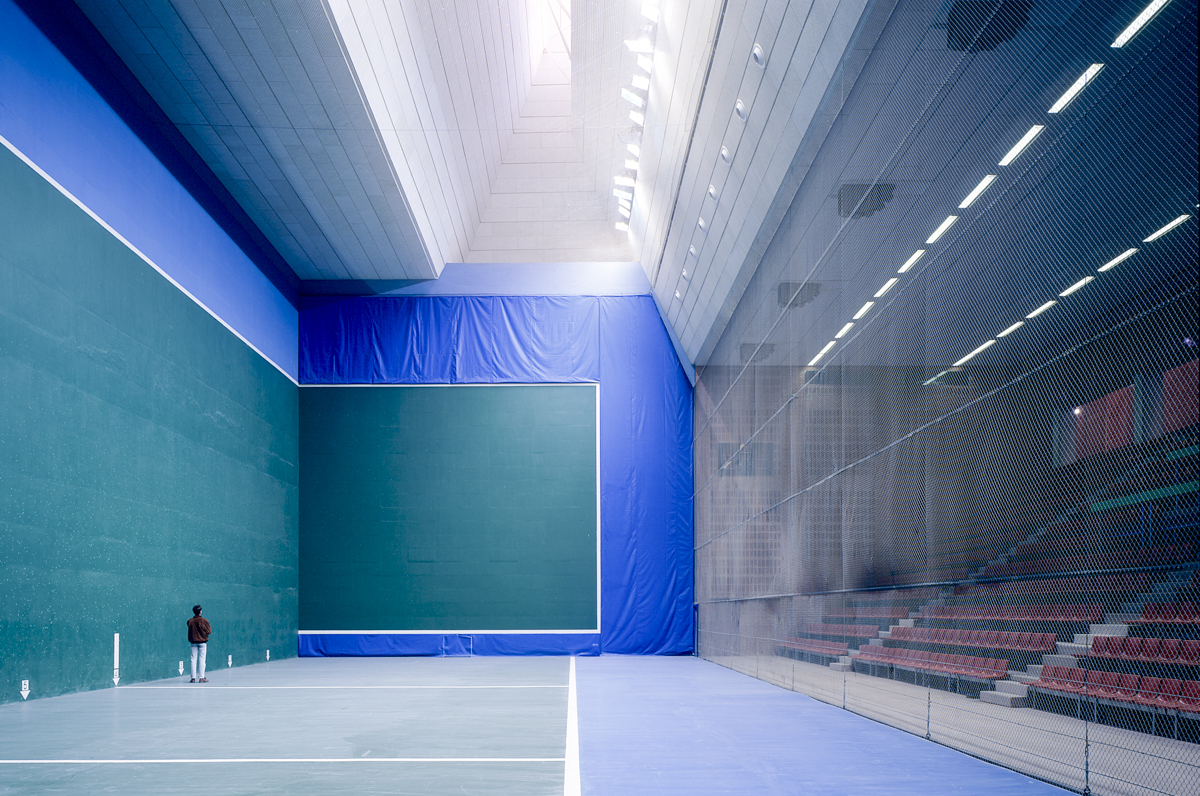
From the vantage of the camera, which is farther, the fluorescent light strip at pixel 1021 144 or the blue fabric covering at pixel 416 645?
the blue fabric covering at pixel 416 645

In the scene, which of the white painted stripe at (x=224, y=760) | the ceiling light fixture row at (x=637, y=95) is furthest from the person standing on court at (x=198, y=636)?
the ceiling light fixture row at (x=637, y=95)

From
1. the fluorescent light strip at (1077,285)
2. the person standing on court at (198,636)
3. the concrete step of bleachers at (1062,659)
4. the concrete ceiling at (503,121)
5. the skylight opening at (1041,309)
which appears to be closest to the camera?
the fluorescent light strip at (1077,285)

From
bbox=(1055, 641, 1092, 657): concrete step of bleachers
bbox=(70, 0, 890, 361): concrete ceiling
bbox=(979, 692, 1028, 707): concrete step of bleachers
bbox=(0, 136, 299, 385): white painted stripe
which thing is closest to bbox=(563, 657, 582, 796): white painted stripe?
bbox=(979, 692, 1028, 707): concrete step of bleachers

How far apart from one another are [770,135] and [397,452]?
13.2 meters

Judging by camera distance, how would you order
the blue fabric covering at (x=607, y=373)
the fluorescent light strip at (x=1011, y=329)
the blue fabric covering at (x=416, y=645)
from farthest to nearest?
the blue fabric covering at (x=607, y=373) < the blue fabric covering at (x=416, y=645) < the fluorescent light strip at (x=1011, y=329)

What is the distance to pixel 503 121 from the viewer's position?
21.8m

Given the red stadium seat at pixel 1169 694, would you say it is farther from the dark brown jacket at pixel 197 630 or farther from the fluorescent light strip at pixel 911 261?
the dark brown jacket at pixel 197 630

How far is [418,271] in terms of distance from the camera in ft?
73.7

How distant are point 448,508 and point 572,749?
1502cm

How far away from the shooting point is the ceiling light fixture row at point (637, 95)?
47.5 feet

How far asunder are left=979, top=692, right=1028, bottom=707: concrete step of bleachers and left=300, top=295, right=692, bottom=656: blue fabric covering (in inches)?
546

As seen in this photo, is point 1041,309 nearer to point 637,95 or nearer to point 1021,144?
point 1021,144

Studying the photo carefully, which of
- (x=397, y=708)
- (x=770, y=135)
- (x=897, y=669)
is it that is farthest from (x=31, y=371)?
(x=897, y=669)

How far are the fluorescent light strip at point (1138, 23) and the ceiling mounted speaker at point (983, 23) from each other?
3.75 ft
